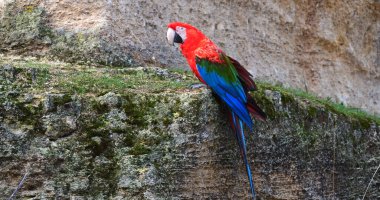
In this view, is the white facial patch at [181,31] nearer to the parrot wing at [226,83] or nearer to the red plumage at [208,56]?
the red plumage at [208,56]

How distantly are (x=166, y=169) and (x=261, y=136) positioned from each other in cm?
111

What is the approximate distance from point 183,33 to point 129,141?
1217mm

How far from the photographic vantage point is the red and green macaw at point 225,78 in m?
6.00

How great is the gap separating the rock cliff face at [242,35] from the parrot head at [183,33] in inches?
44.7

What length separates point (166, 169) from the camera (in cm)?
566

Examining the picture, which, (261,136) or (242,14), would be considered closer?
(261,136)

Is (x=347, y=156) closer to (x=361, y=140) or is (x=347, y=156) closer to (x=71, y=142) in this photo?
(x=361, y=140)

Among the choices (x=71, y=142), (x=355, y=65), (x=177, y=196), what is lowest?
(x=355, y=65)

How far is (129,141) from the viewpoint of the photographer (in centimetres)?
565

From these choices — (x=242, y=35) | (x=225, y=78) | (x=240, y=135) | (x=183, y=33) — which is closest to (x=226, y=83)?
(x=225, y=78)

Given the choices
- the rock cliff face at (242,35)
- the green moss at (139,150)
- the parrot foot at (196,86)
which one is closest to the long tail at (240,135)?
the parrot foot at (196,86)

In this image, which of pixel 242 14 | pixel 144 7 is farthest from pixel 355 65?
pixel 144 7

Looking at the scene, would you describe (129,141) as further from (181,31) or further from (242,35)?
(242,35)

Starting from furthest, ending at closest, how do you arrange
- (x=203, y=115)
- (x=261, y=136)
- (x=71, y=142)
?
1. (x=261, y=136)
2. (x=203, y=115)
3. (x=71, y=142)
